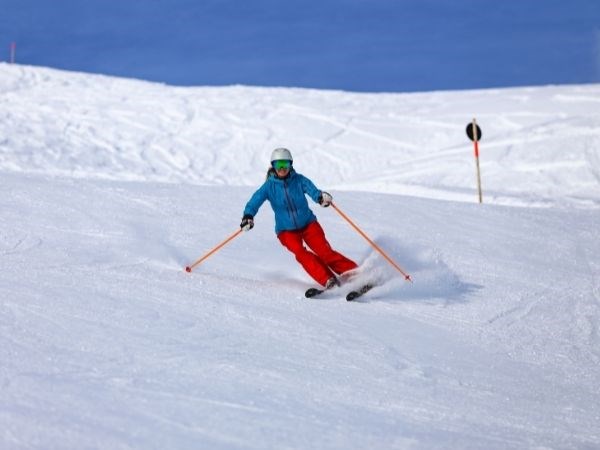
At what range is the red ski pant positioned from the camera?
6.86 meters

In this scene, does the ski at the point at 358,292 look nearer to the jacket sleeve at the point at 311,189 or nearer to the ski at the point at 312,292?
the ski at the point at 312,292

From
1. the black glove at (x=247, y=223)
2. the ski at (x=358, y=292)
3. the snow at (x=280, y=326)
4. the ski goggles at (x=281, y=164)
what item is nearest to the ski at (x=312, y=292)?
the snow at (x=280, y=326)

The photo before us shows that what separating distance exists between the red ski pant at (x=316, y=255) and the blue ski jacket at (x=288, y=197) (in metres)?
0.07

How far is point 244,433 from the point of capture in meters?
3.68

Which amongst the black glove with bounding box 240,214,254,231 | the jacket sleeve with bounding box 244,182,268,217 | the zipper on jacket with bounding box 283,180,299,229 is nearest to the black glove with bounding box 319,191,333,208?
the zipper on jacket with bounding box 283,180,299,229

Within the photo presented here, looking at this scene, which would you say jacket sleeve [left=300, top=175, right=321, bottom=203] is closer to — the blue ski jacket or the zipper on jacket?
the blue ski jacket

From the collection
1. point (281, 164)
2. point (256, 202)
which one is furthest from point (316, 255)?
point (281, 164)

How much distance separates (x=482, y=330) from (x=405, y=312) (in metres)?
0.57

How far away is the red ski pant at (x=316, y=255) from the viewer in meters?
6.86

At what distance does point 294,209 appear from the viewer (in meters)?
7.15

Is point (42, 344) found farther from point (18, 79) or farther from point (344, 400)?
point (18, 79)

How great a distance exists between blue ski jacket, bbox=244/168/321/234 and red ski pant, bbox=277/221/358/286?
0.07 meters

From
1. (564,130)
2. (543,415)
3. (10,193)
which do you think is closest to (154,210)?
(10,193)

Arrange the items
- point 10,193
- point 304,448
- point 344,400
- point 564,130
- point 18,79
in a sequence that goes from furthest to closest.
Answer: point 18,79, point 564,130, point 10,193, point 344,400, point 304,448
